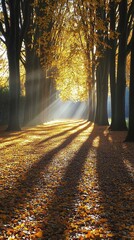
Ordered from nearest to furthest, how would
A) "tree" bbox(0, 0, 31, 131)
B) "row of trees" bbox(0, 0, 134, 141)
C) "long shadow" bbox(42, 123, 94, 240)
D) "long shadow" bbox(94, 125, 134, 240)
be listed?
1. "long shadow" bbox(42, 123, 94, 240)
2. "long shadow" bbox(94, 125, 134, 240)
3. "row of trees" bbox(0, 0, 134, 141)
4. "tree" bbox(0, 0, 31, 131)

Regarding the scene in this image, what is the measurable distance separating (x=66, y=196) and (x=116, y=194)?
2.93ft

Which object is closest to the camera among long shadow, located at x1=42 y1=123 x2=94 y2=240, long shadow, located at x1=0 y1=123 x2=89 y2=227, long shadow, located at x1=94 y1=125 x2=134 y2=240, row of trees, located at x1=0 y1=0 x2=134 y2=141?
long shadow, located at x1=42 y1=123 x2=94 y2=240

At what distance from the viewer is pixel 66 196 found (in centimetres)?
522

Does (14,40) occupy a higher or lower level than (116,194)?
higher

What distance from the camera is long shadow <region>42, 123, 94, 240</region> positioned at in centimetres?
377

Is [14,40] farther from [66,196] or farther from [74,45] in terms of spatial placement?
[66,196]

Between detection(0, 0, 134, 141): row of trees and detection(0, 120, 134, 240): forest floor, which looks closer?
detection(0, 120, 134, 240): forest floor

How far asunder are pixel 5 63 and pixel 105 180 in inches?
925

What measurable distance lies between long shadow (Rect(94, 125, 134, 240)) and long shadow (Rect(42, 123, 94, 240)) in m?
0.49

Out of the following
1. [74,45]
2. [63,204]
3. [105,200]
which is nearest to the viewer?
[63,204]

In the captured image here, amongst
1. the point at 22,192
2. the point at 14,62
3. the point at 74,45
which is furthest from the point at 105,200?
the point at 14,62

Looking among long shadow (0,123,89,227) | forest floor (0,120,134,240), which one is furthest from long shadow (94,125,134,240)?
long shadow (0,123,89,227)

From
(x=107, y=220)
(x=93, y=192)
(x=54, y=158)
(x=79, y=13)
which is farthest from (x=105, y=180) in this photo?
(x=79, y=13)

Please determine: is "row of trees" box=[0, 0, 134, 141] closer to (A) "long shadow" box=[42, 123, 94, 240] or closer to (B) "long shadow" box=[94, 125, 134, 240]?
(B) "long shadow" box=[94, 125, 134, 240]
